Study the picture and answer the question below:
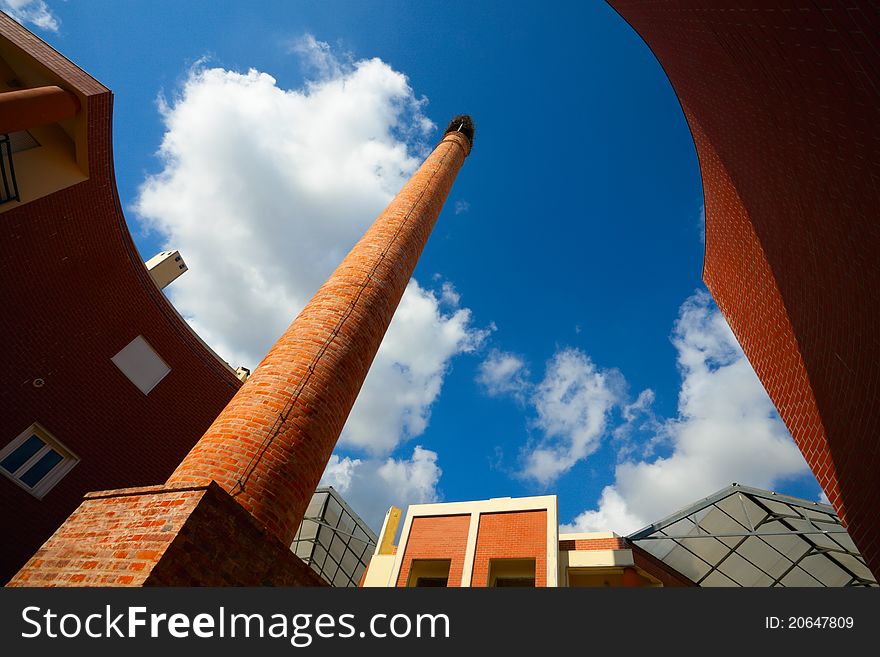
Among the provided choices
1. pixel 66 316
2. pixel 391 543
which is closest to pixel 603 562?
pixel 391 543

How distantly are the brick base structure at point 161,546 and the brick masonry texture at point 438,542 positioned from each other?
1208 cm

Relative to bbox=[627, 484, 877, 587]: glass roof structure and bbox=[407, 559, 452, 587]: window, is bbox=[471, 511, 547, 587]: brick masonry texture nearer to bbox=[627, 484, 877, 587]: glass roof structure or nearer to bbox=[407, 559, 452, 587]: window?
bbox=[407, 559, 452, 587]: window

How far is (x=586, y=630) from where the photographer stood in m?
2.53

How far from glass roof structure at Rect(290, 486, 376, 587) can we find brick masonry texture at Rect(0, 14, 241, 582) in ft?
22.0

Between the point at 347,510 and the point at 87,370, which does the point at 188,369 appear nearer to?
the point at 87,370

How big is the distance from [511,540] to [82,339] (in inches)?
483

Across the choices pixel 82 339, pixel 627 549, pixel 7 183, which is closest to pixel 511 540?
pixel 627 549

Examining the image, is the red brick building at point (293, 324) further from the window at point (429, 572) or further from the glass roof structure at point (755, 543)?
the glass roof structure at point (755, 543)

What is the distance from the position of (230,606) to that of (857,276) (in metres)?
5.64

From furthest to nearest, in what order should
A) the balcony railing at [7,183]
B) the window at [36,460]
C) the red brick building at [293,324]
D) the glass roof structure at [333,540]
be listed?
the glass roof structure at [333,540] → the window at [36,460] → the balcony railing at [7,183] → the red brick building at [293,324]

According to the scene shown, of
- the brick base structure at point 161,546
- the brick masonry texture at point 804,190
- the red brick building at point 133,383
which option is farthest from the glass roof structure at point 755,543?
the brick base structure at point 161,546

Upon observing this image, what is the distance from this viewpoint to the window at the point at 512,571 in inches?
535

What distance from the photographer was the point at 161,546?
8.55 ft

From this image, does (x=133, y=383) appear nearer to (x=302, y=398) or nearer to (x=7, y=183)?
(x=7, y=183)
